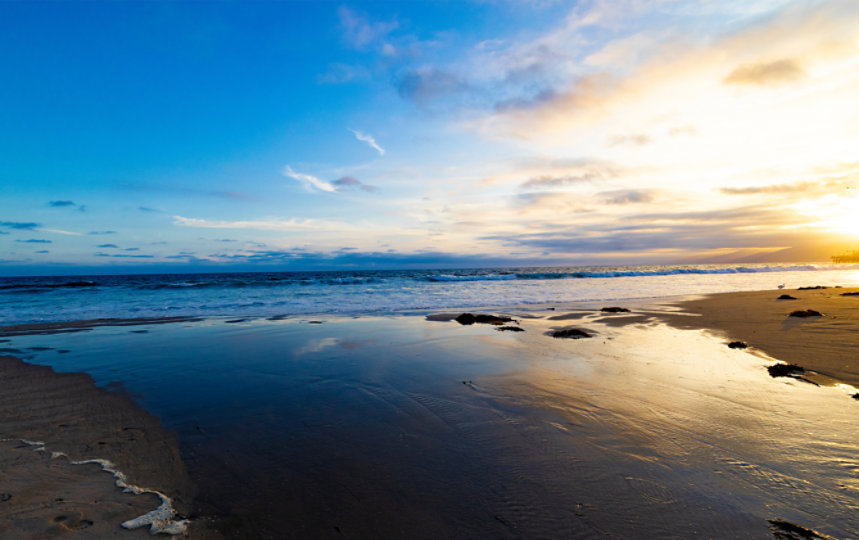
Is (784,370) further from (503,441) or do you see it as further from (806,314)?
(806,314)

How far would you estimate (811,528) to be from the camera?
9.25 feet

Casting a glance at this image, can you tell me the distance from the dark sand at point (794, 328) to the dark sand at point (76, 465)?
31.3ft

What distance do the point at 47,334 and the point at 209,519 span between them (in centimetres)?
1408

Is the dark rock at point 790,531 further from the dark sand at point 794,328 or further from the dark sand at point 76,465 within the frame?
the dark sand at point 794,328

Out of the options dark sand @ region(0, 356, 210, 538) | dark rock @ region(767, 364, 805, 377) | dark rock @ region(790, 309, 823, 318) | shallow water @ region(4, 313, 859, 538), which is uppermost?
dark rock @ region(790, 309, 823, 318)

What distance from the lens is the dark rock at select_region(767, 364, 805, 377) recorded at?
679 centimetres

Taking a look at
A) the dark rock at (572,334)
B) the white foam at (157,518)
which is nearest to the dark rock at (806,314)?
the dark rock at (572,334)

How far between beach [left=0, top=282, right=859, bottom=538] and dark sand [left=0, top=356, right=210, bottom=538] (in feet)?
0.07

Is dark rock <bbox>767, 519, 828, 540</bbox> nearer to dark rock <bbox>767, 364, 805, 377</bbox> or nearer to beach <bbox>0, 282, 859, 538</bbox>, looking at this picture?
beach <bbox>0, 282, 859, 538</bbox>

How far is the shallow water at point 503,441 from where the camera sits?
302 cm

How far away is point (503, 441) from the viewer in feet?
14.2

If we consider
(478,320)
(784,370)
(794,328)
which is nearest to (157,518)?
(784,370)

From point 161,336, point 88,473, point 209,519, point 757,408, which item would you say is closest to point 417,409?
point 209,519

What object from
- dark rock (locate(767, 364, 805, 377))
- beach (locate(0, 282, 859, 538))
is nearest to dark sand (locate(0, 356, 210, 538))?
beach (locate(0, 282, 859, 538))
